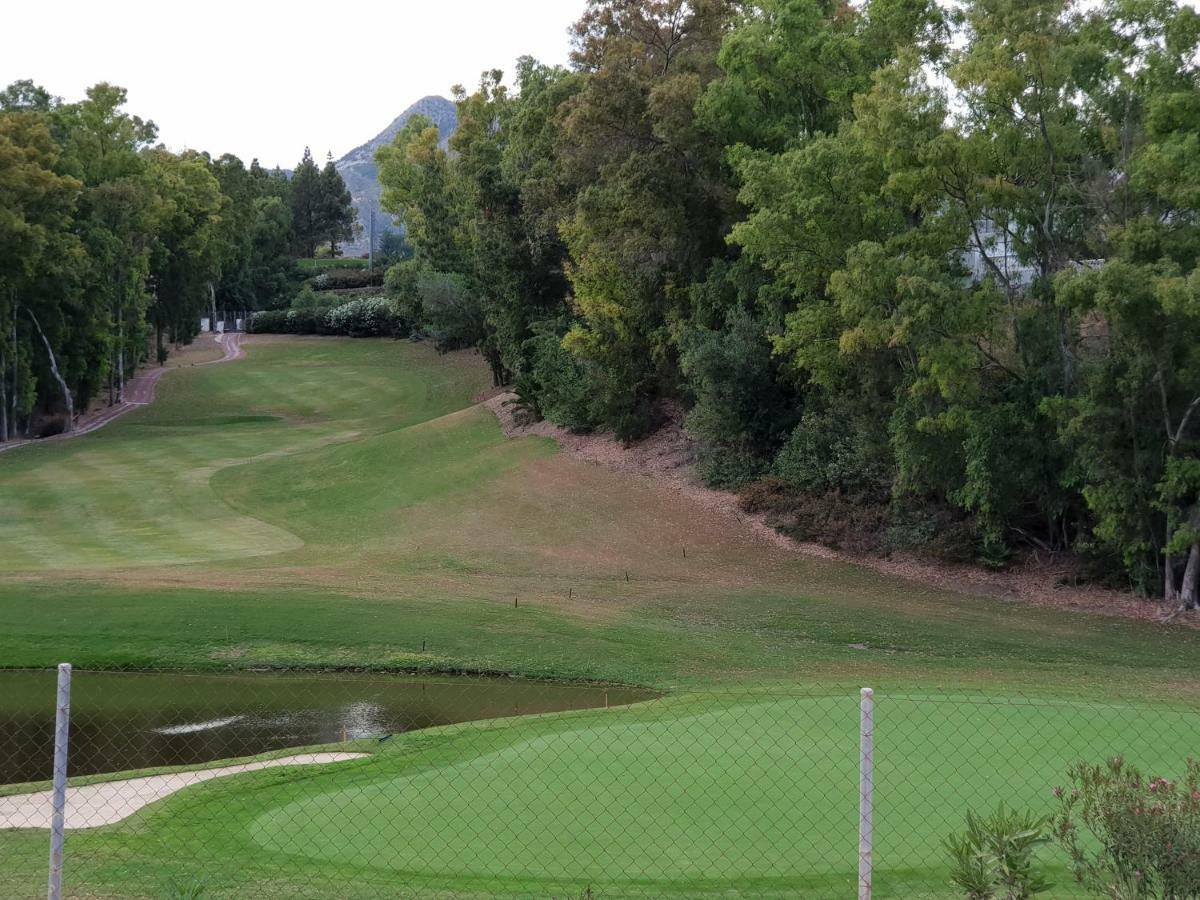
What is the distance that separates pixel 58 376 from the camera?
5909 centimetres

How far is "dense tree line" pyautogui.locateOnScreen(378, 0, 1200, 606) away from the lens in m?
26.0

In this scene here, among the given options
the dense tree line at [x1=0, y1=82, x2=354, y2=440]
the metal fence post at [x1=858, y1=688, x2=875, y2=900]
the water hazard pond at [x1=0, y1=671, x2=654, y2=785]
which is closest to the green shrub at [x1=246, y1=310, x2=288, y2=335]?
the dense tree line at [x1=0, y1=82, x2=354, y2=440]

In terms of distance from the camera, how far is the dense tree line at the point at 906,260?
26031 millimetres

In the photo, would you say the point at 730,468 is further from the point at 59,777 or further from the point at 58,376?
the point at 58,376

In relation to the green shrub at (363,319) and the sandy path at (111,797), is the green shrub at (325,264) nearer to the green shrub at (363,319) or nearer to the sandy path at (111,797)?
the green shrub at (363,319)

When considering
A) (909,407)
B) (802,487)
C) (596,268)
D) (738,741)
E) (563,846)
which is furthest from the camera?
(596,268)

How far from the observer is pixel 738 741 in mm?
12719

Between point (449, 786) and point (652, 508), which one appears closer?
point (449, 786)

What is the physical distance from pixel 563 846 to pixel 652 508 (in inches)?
1149

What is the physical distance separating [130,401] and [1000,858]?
236 feet

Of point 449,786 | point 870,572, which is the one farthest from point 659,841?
point 870,572

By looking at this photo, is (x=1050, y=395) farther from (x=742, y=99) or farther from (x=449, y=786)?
(x=449, y=786)

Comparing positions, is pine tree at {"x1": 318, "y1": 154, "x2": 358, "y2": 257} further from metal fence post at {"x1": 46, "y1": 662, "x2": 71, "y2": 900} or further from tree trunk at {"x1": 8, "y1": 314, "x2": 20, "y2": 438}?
metal fence post at {"x1": 46, "y1": 662, "x2": 71, "y2": 900}

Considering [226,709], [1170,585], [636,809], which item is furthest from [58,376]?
[636,809]
